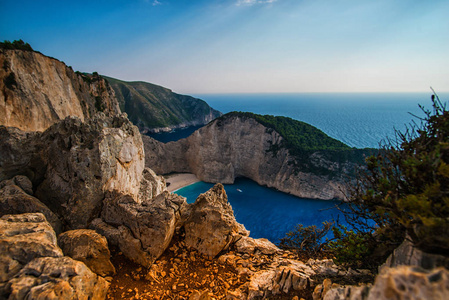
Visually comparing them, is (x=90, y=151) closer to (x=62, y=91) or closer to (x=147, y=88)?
(x=62, y=91)

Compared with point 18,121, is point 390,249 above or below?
below

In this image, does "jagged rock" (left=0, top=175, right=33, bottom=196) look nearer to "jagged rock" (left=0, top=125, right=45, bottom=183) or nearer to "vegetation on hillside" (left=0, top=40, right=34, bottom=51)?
"jagged rock" (left=0, top=125, right=45, bottom=183)

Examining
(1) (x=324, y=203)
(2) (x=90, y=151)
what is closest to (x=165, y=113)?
(1) (x=324, y=203)

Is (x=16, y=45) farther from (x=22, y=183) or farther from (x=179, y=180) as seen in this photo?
(x=179, y=180)

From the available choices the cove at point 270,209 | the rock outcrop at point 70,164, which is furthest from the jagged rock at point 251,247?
the cove at point 270,209

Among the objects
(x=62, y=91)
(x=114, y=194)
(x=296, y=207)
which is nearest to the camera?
(x=114, y=194)

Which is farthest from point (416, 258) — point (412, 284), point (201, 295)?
point (201, 295)

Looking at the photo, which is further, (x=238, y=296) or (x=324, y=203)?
(x=324, y=203)
